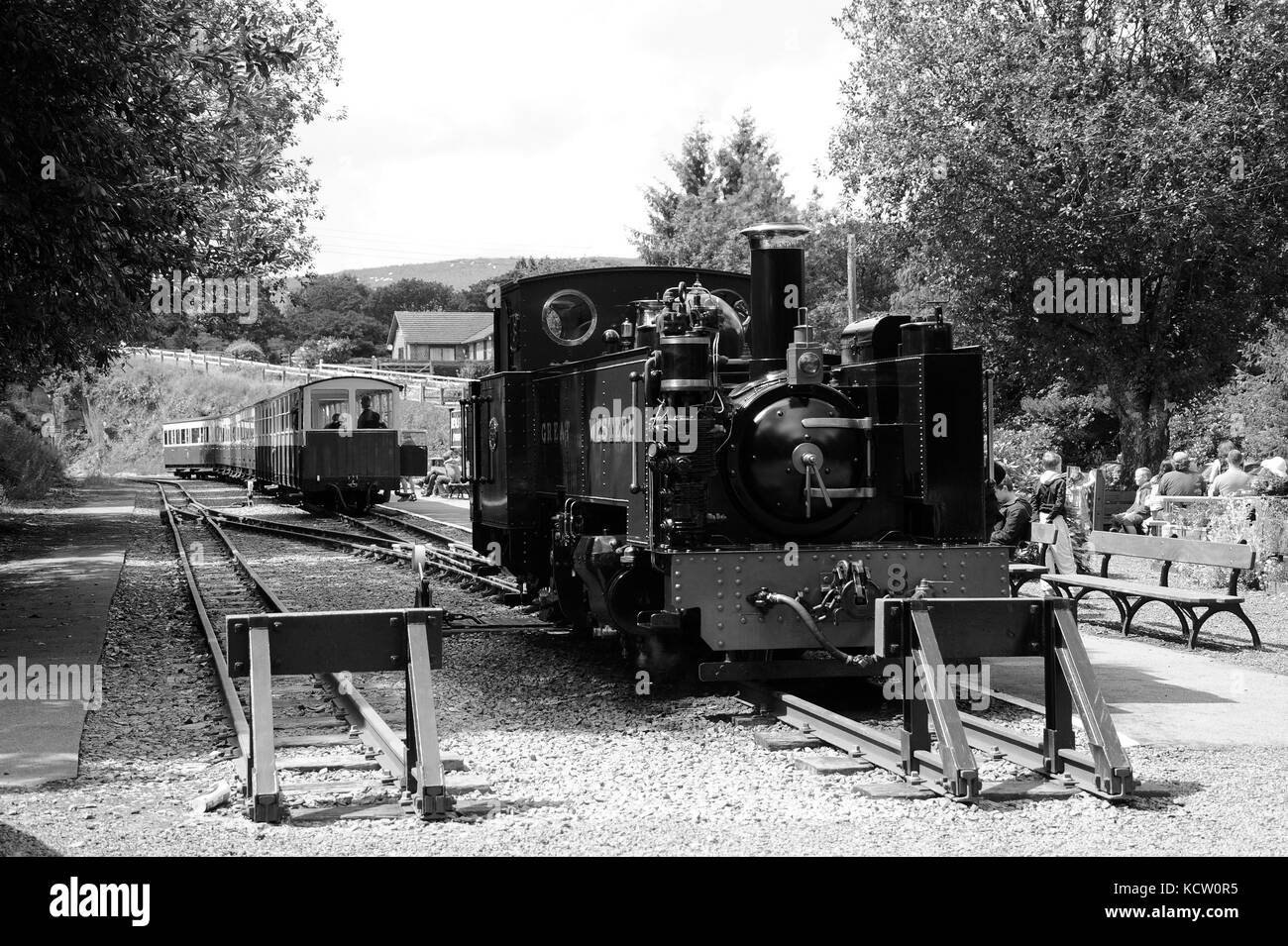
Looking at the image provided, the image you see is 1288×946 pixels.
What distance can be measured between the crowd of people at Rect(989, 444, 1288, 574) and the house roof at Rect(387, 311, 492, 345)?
3611 inches

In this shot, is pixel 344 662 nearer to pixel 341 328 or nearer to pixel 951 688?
pixel 951 688

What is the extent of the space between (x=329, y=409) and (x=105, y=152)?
18.0m

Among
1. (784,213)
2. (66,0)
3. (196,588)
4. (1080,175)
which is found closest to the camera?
(66,0)

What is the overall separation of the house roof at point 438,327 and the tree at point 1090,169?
86.9m

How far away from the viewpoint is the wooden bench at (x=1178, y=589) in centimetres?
1034

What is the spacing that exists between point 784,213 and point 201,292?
31032mm

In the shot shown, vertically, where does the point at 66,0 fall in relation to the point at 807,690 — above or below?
above

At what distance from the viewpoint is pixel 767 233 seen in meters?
8.27

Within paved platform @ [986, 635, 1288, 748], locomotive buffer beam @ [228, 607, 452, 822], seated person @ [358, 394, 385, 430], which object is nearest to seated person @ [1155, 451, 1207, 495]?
paved platform @ [986, 635, 1288, 748]

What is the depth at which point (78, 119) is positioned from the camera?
982cm

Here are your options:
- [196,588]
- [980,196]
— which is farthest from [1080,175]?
[196,588]

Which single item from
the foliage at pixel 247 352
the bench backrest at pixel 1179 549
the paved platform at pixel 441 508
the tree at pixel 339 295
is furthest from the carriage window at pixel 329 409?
the tree at pixel 339 295

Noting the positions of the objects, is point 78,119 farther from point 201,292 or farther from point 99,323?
point 201,292

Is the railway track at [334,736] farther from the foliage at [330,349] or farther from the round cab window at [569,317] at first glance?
the foliage at [330,349]
